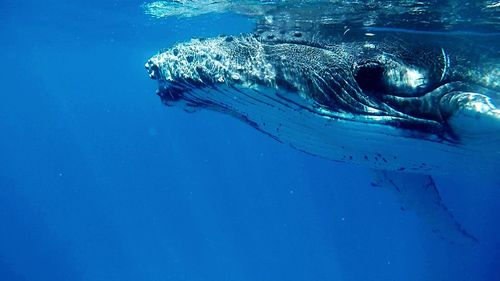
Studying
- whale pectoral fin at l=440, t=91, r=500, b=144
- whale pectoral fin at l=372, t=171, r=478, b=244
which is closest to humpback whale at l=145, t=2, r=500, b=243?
whale pectoral fin at l=440, t=91, r=500, b=144

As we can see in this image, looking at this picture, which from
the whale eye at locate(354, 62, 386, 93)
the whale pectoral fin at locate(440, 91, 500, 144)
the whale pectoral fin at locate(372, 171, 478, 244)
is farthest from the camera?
the whale pectoral fin at locate(372, 171, 478, 244)

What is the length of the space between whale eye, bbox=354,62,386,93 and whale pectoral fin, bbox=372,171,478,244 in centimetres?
252

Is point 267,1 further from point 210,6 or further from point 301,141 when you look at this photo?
point 301,141

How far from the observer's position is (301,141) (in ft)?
15.7

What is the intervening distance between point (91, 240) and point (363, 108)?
142 feet

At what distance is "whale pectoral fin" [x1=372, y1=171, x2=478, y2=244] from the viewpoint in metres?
6.58

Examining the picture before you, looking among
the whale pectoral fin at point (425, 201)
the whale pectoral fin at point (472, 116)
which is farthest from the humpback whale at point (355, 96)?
the whale pectoral fin at point (425, 201)

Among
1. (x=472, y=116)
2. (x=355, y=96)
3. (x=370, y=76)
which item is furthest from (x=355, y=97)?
(x=472, y=116)

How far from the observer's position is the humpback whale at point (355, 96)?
4.04 metres

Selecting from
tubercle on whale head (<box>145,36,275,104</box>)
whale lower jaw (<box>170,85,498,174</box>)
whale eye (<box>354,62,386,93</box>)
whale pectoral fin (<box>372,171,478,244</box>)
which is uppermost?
tubercle on whale head (<box>145,36,275,104</box>)

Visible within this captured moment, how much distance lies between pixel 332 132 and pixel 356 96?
45 cm

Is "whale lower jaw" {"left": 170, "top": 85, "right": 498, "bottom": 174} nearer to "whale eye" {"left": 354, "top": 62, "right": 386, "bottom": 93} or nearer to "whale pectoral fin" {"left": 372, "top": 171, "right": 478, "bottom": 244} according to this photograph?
"whale eye" {"left": 354, "top": 62, "right": 386, "bottom": 93}

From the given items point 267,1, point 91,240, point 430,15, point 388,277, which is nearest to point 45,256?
point 91,240

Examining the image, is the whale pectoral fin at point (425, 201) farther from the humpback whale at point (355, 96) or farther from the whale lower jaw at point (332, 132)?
the whale lower jaw at point (332, 132)
